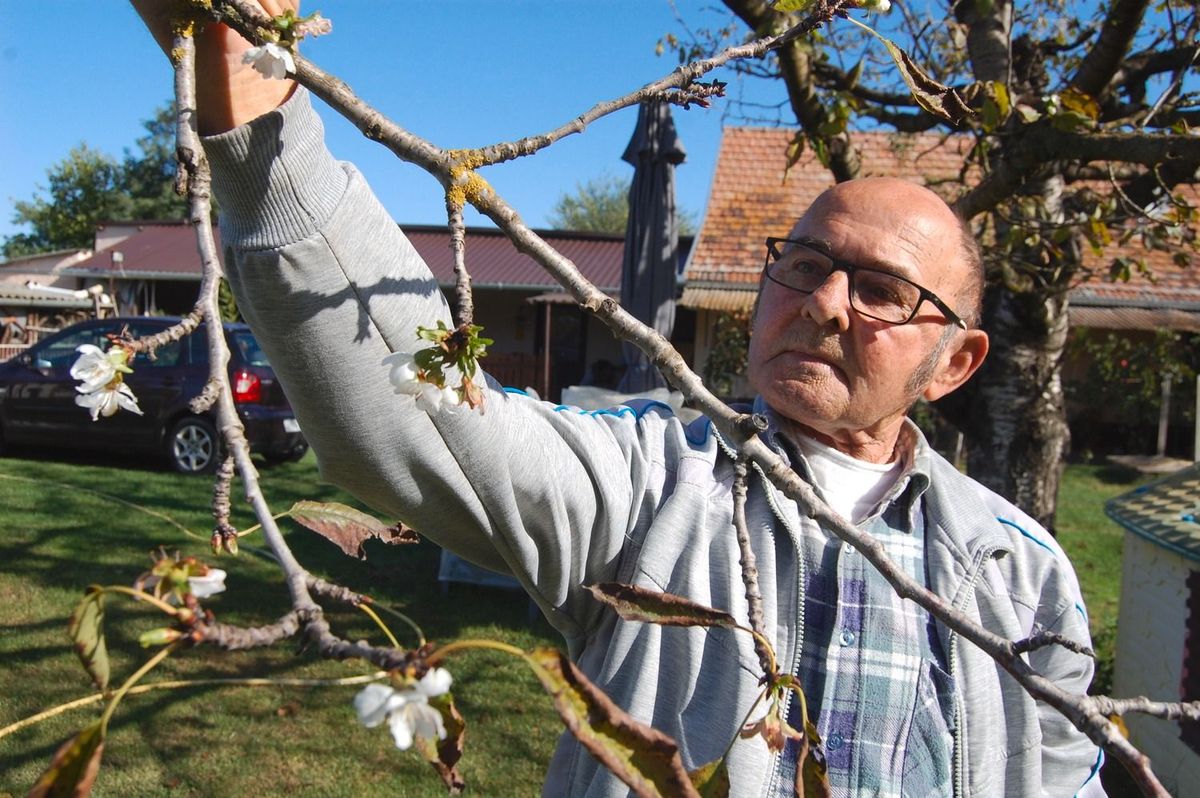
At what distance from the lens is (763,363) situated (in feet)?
5.95

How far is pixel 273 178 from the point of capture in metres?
1.15

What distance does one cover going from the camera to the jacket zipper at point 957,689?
5.54 feet

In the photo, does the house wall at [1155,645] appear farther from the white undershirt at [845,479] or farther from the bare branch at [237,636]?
the bare branch at [237,636]

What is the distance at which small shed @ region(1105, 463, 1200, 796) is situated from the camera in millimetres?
3797

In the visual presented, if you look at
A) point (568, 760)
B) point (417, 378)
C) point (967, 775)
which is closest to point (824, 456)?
point (967, 775)

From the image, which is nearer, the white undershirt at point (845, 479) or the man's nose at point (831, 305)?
the man's nose at point (831, 305)

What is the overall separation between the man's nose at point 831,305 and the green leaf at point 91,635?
1372 mm

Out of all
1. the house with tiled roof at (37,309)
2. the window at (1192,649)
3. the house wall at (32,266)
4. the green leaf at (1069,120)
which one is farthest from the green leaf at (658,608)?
the house wall at (32,266)

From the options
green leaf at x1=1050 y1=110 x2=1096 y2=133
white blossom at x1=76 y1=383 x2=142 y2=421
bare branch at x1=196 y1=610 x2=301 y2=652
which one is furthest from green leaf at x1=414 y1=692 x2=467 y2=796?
green leaf at x1=1050 y1=110 x2=1096 y2=133

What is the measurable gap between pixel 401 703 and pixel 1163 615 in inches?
179

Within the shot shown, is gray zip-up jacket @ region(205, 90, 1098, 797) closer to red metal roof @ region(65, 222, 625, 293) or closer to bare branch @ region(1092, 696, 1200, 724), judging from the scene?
bare branch @ region(1092, 696, 1200, 724)

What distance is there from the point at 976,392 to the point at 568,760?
3.79 metres

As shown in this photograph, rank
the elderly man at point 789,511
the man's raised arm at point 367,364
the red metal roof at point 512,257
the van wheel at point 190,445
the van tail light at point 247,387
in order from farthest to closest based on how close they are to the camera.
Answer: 1. the red metal roof at point 512,257
2. the van wheel at point 190,445
3. the van tail light at point 247,387
4. the elderly man at point 789,511
5. the man's raised arm at point 367,364

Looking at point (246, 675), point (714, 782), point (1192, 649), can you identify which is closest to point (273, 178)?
point (714, 782)
